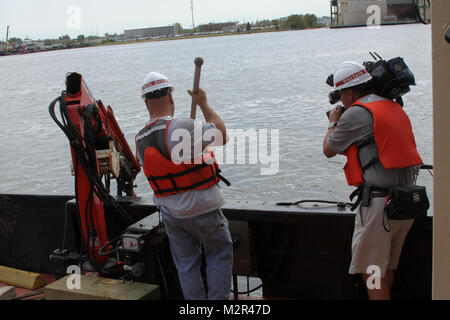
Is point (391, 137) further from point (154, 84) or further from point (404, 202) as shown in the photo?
point (154, 84)

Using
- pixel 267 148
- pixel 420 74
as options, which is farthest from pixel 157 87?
pixel 420 74

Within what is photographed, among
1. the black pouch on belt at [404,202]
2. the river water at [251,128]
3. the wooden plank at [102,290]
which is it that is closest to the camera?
the black pouch on belt at [404,202]

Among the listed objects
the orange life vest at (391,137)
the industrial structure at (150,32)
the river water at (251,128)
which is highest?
the industrial structure at (150,32)

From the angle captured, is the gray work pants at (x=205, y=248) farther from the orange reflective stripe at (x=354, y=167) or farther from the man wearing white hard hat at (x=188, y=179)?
the orange reflective stripe at (x=354, y=167)

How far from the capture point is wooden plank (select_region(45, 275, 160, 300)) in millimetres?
3389

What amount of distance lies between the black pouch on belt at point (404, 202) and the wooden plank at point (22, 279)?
3185 millimetres

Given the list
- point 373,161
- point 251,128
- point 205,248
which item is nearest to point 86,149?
point 205,248

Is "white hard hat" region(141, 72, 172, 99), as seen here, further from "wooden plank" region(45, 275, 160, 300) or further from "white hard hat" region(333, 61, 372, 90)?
"wooden plank" region(45, 275, 160, 300)

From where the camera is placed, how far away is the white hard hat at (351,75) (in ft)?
10.4

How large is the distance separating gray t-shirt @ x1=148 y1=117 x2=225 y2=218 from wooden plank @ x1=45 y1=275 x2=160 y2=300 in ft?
1.90

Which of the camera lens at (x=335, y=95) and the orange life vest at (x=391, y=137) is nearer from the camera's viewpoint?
the orange life vest at (x=391, y=137)

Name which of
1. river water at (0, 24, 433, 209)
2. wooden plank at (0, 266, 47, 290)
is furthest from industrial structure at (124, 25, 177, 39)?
wooden plank at (0, 266, 47, 290)

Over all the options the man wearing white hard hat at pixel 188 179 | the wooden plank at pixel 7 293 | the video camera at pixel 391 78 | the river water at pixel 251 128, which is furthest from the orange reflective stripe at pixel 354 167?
the river water at pixel 251 128

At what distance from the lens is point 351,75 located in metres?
3.20
